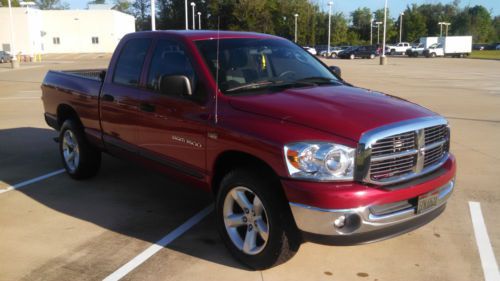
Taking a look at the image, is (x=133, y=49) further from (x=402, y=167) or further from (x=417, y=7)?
(x=417, y=7)

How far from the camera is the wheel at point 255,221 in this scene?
11.9 ft

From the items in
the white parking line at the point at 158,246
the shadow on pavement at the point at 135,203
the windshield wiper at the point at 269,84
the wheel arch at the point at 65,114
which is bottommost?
the white parking line at the point at 158,246

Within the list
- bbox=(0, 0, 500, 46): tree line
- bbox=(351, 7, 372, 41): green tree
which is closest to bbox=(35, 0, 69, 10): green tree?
bbox=(0, 0, 500, 46): tree line

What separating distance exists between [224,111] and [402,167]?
1463mm

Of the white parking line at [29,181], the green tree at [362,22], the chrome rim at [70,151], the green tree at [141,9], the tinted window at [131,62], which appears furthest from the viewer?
the green tree at [141,9]

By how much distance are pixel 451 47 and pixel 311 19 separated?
2949 cm

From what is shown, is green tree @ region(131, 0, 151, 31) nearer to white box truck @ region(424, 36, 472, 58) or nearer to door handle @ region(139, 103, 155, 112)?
white box truck @ region(424, 36, 472, 58)

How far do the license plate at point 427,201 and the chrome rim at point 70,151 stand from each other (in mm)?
4393

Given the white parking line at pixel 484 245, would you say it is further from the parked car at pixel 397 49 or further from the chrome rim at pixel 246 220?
the parked car at pixel 397 49

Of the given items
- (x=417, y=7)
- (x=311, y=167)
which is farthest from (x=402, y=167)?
(x=417, y=7)

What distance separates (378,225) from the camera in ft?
11.2

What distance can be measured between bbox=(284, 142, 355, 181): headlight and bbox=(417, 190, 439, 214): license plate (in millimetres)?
642

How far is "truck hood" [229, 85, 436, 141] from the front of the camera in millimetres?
3518

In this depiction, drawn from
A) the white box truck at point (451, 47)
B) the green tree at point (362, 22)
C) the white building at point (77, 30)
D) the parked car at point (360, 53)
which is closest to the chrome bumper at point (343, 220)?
the parked car at point (360, 53)
